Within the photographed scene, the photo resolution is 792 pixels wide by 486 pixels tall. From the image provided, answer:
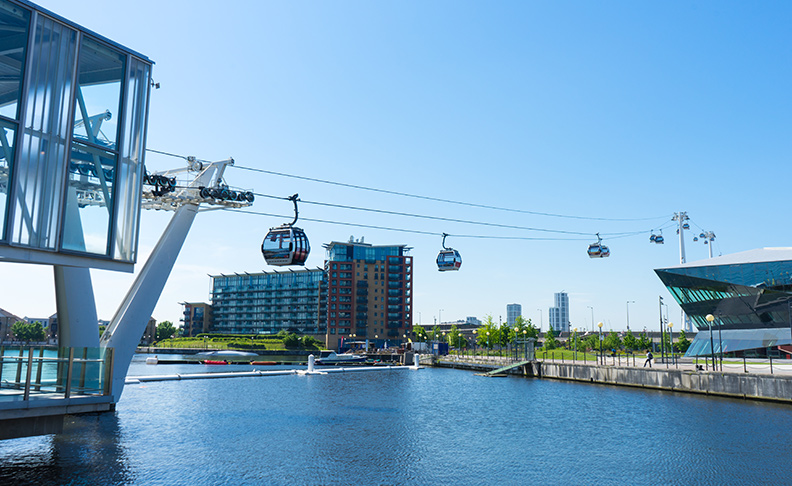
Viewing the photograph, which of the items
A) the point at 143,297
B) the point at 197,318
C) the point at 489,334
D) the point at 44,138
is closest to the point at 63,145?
the point at 44,138

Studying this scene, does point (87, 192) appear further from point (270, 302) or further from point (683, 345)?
point (270, 302)

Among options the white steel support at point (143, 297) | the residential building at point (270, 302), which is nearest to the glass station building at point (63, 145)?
the white steel support at point (143, 297)

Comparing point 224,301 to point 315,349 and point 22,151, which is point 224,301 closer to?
point 315,349

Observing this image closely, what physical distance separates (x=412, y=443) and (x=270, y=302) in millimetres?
145379

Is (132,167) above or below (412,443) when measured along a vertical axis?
above

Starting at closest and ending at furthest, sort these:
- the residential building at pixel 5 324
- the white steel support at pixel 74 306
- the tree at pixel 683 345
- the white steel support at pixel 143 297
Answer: the white steel support at pixel 74 306 → the white steel support at pixel 143 297 → the tree at pixel 683 345 → the residential building at pixel 5 324

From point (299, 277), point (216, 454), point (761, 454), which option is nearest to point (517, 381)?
point (761, 454)

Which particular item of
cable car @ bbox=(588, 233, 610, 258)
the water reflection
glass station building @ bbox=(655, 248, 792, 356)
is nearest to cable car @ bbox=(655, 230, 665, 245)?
glass station building @ bbox=(655, 248, 792, 356)

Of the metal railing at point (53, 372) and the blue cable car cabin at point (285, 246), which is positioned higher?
the blue cable car cabin at point (285, 246)

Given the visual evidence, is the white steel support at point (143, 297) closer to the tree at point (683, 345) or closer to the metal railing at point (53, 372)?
the metal railing at point (53, 372)

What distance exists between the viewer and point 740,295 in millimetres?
60938

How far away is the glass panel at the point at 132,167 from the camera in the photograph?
1655 centimetres

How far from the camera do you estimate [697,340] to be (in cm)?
6575

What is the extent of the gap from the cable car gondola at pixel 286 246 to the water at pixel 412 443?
7954 mm
